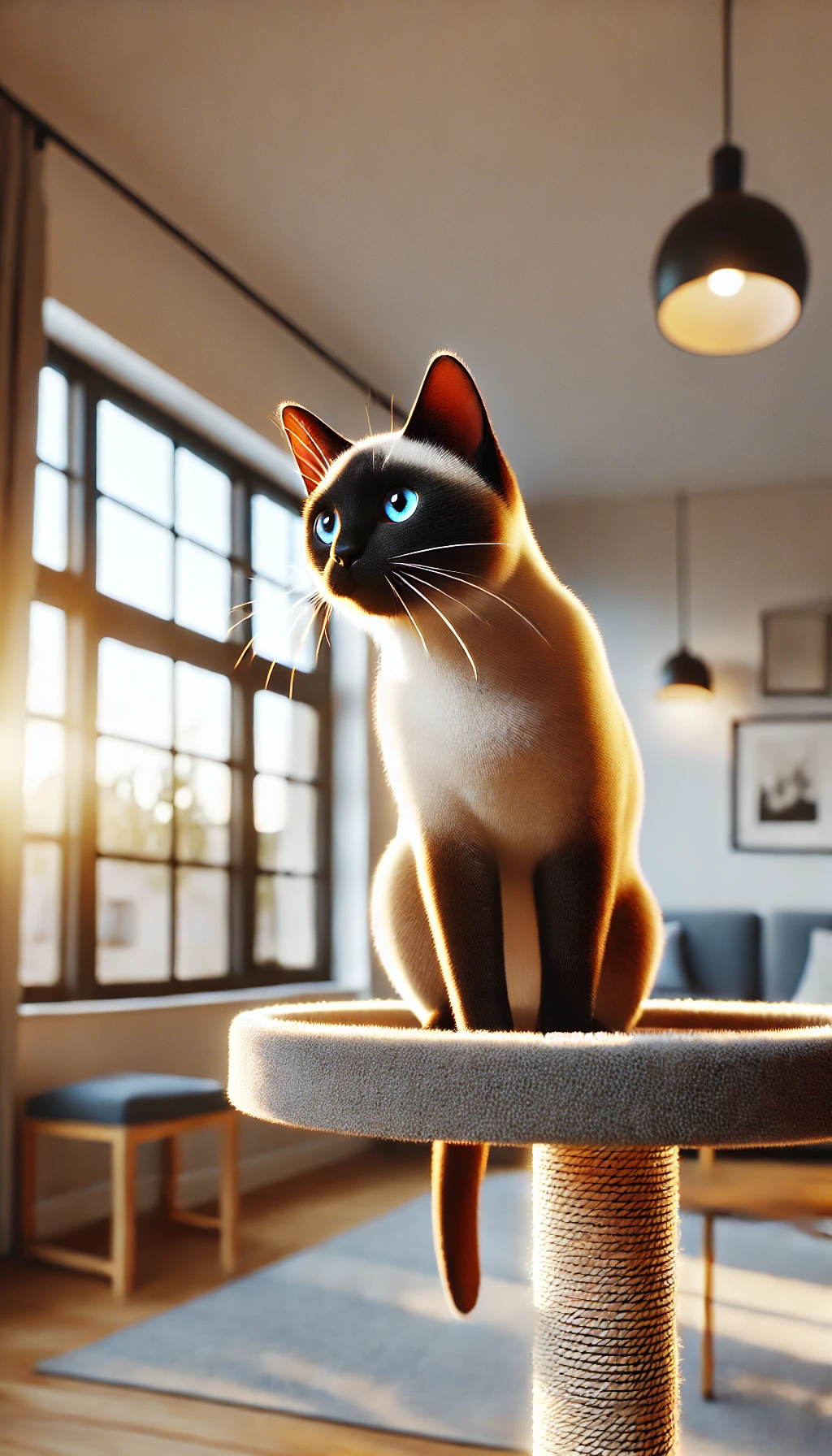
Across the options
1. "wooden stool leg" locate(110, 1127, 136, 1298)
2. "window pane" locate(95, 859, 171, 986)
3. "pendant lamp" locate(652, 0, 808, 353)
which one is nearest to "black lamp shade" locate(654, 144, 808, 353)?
"pendant lamp" locate(652, 0, 808, 353)

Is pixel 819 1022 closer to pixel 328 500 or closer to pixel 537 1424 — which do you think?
pixel 537 1424

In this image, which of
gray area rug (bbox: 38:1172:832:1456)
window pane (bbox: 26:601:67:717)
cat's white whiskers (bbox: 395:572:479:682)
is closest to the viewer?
cat's white whiskers (bbox: 395:572:479:682)

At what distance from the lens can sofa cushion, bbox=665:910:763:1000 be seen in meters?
5.00

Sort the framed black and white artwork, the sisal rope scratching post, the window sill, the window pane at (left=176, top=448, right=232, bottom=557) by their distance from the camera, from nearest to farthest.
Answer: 1. the sisal rope scratching post
2. the window sill
3. the window pane at (left=176, top=448, right=232, bottom=557)
4. the framed black and white artwork

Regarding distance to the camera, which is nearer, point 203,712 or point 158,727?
point 158,727

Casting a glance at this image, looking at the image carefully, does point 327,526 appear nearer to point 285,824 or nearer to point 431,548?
point 431,548

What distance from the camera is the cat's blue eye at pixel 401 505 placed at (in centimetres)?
66

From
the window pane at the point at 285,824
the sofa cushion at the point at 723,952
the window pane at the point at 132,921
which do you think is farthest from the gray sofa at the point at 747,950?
the window pane at the point at 132,921

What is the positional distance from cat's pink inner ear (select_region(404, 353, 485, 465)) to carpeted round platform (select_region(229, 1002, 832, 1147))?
13.1 inches

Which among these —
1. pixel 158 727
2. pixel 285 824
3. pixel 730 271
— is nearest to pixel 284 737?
pixel 285 824

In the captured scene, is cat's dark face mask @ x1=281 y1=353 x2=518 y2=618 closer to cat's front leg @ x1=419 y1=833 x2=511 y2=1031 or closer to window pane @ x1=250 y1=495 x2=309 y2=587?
cat's front leg @ x1=419 y1=833 x2=511 y2=1031

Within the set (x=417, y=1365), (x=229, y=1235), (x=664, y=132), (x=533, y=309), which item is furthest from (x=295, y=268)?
(x=417, y=1365)

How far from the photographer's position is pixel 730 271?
199 cm

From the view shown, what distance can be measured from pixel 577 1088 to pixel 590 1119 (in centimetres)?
2
